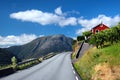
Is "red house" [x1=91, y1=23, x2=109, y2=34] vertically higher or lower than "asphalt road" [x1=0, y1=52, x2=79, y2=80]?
higher

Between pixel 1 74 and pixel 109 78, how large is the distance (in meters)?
15.2

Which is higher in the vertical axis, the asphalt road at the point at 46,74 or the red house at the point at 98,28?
the red house at the point at 98,28

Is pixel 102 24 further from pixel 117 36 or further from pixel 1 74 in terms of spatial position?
pixel 1 74

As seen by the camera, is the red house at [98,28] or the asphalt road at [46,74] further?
the red house at [98,28]

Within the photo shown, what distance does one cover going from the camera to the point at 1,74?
29.2 metres

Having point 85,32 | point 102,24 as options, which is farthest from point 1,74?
point 102,24

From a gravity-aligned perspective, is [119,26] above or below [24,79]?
above

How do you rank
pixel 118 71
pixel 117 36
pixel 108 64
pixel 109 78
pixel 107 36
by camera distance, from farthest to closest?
pixel 107 36
pixel 117 36
pixel 108 64
pixel 118 71
pixel 109 78

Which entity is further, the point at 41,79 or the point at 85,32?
the point at 85,32

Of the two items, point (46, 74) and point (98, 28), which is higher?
point (98, 28)

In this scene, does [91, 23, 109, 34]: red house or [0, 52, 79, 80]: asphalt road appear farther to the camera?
[91, 23, 109, 34]: red house

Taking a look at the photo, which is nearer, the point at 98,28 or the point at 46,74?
the point at 46,74

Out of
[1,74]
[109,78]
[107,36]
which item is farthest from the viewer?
[107,36]

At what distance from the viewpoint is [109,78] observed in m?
16.9
